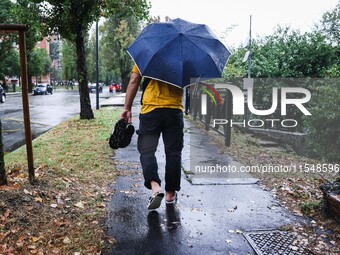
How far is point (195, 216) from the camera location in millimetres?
3615

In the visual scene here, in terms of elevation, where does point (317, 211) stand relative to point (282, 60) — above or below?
below

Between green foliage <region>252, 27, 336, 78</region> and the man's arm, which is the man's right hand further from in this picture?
green foliage <region>252, 27, 336, 78</region>

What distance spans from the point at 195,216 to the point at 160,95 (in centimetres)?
131

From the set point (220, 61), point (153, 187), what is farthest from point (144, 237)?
point (220, 61)

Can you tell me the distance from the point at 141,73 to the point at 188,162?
313cm

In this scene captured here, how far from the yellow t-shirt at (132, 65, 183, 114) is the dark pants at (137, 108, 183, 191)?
0.18ft

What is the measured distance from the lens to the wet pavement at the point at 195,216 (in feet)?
9.74

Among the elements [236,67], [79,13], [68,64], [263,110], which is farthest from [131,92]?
[68,64]

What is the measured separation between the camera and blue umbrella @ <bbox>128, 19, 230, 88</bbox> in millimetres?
3258

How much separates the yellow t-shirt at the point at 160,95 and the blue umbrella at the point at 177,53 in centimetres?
24

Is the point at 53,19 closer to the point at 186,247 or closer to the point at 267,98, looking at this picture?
the point at 267,98

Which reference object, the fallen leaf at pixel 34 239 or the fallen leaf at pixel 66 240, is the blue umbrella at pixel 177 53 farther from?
the fallen leaf at pixel 34 239

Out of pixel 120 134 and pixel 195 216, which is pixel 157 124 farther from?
pixel 195 216

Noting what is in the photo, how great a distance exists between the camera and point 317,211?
366cm
